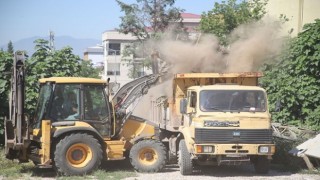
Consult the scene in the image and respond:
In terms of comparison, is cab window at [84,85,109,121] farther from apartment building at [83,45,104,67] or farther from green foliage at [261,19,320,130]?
apartment building at [83,45,104,67]

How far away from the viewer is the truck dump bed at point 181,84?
12414 millimetres

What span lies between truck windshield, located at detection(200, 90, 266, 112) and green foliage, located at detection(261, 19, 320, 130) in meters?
5.88

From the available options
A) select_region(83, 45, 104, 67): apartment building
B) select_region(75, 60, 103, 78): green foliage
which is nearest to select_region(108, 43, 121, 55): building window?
select_region(75, 60, 103, 78): green foliage

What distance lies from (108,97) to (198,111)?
8.02 ft

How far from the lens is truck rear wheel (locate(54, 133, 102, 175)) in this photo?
36.0 feet

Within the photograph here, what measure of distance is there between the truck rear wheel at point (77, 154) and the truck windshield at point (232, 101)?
2.86m

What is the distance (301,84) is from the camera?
17.4 metres

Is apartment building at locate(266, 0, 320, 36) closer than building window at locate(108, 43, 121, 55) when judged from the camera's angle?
Yes

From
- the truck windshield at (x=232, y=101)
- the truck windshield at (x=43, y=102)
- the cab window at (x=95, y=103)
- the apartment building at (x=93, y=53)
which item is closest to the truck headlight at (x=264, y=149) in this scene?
the truck windshield at (x=232, y=101)

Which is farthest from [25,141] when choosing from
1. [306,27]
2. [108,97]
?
[306,27]

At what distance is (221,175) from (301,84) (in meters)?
7.28

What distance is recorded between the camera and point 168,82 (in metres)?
13.7

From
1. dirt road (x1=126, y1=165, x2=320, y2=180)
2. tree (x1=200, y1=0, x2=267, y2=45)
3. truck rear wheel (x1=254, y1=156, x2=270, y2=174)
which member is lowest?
dirt road (x1=126, y1=165, x2=320, y2=180)

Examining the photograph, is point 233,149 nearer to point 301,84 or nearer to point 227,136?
point 227,136
